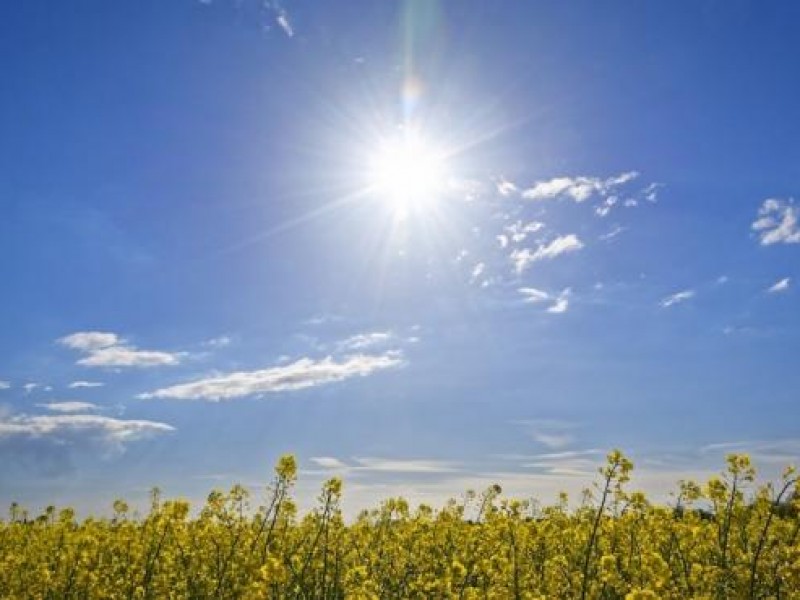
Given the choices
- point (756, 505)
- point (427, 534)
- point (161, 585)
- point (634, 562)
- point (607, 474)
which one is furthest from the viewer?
point (427, 534)

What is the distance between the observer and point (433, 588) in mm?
9516

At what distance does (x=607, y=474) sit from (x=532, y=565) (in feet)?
11.8

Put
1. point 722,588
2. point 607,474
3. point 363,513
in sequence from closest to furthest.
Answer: point 722,588 → point 607,474 → point 363,513

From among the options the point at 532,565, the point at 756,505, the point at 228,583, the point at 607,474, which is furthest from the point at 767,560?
the point at 228,583

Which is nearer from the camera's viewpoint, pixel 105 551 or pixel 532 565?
pixel 532 565

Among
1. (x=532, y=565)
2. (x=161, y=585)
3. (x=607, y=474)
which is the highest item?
(x=607, y=474)

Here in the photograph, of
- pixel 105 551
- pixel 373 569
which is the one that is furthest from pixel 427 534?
pixel 105 551

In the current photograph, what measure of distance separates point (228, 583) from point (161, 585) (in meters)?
1.67

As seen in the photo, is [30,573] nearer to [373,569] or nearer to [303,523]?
[373,569]

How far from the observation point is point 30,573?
41.4 feet

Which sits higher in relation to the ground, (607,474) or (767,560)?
(607,474)

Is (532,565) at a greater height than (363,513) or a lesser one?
lesser

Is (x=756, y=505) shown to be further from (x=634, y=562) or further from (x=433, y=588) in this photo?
(x=433, y=588)

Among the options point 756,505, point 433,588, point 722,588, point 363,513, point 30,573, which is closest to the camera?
point 722,588
